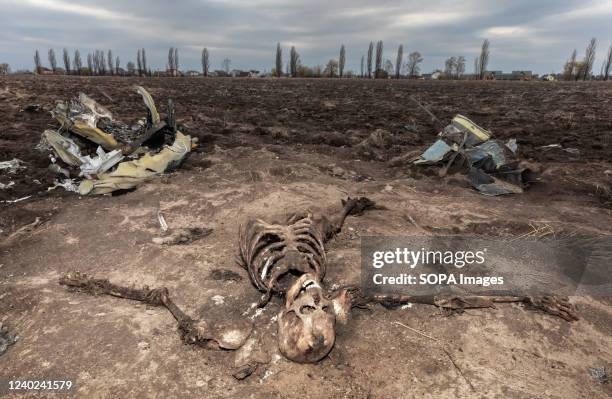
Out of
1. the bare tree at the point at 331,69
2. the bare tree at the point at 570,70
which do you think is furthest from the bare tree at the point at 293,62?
the bare tree at the point at 570,70

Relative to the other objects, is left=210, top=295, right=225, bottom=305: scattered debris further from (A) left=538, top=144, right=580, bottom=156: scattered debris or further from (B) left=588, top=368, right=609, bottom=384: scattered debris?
(A) left=538, top=144, right=580, bottom=156: scattered debris

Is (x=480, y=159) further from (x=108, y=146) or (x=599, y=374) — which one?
(x=108, y=146)

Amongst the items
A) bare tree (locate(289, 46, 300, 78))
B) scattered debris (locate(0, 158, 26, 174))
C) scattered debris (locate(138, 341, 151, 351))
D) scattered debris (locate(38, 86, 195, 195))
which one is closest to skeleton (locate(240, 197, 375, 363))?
scattered debris (locate(138, 341, 151, 351))

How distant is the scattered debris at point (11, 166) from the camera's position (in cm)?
868

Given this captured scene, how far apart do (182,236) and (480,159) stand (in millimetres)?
6982

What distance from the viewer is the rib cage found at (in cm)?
406

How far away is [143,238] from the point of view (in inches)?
235

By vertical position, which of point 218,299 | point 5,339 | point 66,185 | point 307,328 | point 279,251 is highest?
point 279,251

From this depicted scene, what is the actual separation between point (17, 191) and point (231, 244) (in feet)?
17.5

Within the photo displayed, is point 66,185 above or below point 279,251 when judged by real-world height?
below

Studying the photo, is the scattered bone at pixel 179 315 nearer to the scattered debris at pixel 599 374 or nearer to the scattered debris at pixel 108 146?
the scattered debris at pixel 599 374

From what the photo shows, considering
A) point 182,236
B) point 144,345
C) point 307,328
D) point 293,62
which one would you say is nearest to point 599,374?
point 307,328

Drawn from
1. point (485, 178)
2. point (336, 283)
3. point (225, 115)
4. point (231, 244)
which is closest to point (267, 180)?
point (231, 244)

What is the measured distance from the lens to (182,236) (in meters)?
6.04
